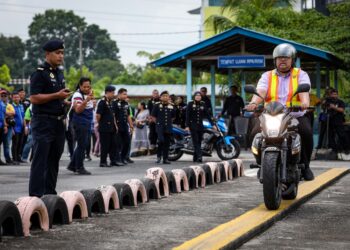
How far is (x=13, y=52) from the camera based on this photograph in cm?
13362

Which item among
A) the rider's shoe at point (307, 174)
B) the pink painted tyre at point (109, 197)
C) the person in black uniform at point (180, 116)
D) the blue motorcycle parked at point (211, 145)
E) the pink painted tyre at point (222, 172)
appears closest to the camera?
the pink painted tyre at point (109, 197)

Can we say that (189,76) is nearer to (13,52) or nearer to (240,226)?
(240,226)

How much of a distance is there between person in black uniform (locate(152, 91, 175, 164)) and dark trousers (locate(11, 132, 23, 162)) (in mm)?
3085

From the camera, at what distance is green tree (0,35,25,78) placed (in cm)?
12938

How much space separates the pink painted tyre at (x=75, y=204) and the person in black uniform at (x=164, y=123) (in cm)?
1180

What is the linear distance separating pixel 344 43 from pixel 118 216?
2253 cm

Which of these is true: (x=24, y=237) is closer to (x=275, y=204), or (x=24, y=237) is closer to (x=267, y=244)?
(x=267, y=244)

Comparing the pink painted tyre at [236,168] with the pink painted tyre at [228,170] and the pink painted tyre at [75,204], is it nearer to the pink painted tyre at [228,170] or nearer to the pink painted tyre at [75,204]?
the pink painted tyre at [228,170]

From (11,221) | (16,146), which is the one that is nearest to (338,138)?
(16,146)

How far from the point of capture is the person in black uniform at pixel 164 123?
20.5m

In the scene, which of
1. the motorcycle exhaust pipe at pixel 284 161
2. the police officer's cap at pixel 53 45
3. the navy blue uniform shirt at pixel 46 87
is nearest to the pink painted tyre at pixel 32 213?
the navy blue uniform shirt at pixel 46 87

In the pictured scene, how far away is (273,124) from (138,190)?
1.71 meters

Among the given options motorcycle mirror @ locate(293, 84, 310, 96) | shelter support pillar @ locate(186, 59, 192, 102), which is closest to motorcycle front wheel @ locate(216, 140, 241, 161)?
shelter support pillar @ locate(186, 59, 192, 102)

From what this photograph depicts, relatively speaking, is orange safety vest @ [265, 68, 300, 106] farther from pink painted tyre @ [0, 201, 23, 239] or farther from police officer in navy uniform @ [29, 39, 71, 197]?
pink painted tyre @ [0, 201, 23, 239]
